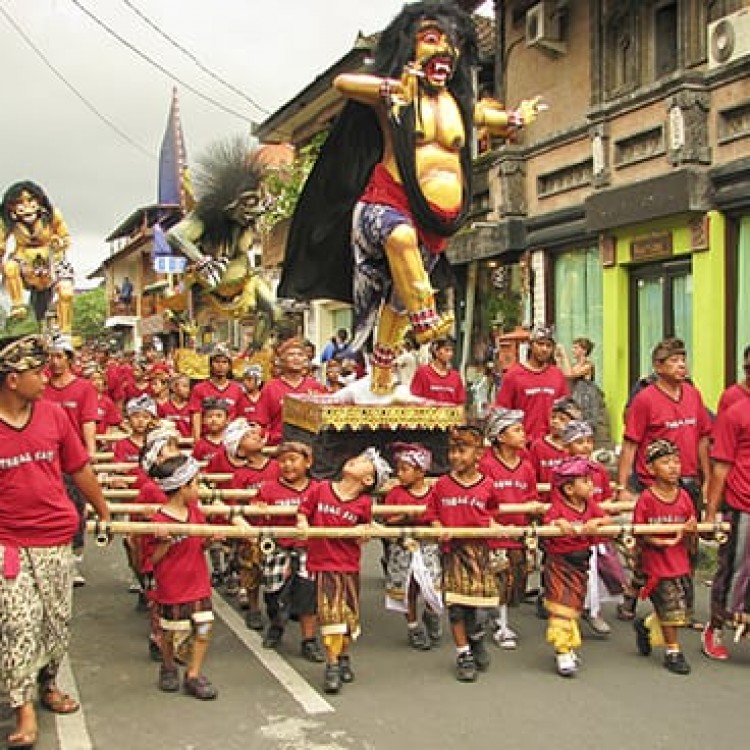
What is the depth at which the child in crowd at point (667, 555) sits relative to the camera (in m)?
5.22

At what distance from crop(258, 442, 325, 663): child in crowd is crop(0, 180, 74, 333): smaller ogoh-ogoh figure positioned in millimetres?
4624

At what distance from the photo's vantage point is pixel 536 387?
23.1 ft

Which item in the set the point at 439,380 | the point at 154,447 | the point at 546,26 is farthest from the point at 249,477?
the point at 546,26

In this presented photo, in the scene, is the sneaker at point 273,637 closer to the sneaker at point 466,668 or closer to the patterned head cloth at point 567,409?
the sneaker at point 466,668

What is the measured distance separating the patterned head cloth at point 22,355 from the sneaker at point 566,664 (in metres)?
2.77

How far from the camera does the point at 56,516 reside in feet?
14.6

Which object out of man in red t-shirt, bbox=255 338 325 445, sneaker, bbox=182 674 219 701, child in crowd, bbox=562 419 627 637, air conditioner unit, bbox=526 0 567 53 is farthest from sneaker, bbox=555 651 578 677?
air conditioner unit, bbox=526 0 567 53

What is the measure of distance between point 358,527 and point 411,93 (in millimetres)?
3099

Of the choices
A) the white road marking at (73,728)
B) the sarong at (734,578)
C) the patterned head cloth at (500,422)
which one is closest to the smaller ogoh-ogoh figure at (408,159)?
the patterned head cloth at (500,422)

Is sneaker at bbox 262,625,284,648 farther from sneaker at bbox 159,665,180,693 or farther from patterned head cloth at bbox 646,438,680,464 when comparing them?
patterned head cloth at bbox 646,438,680,464

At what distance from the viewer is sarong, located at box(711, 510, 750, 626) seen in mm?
5359

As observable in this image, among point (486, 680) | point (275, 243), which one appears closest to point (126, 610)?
point (486, 680)

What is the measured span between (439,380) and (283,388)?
124 centimetres

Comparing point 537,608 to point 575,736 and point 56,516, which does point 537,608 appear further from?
point 56,516
